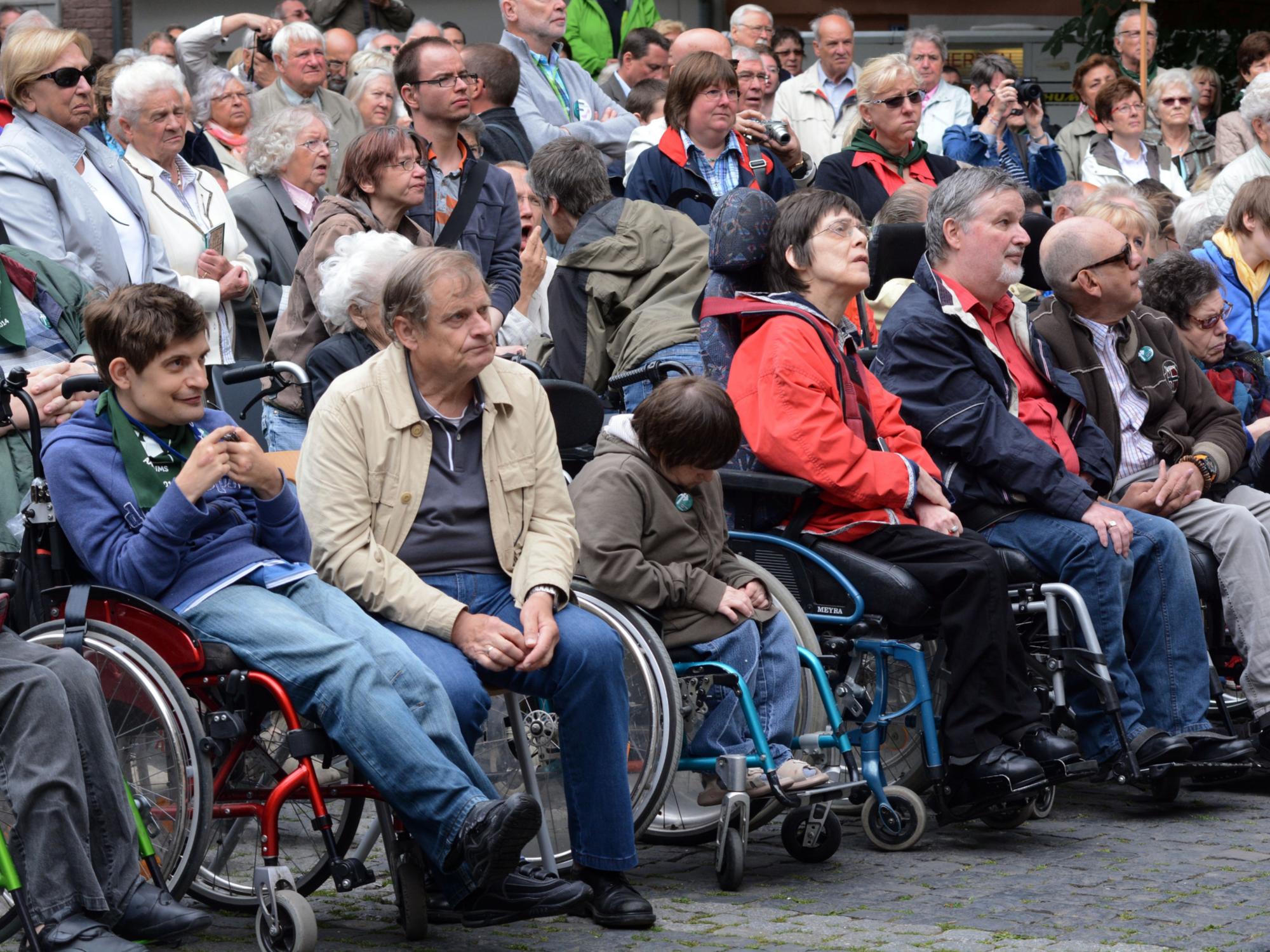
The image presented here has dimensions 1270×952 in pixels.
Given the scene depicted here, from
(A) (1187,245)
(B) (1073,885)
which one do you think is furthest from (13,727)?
(A) (1187,245)

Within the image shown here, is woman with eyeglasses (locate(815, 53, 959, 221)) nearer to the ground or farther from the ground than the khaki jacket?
farther from the ground

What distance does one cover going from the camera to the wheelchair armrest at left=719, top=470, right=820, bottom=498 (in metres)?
5.57

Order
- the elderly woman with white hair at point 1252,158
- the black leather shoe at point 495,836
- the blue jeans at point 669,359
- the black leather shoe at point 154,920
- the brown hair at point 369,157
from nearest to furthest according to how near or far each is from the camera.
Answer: the black leather shoe at point 154,920
the black leather shoe at point 495,836
the blue jeans at point 669,359
the brown hair at point 369,157
the elderly woman with white hair at point 1252,158

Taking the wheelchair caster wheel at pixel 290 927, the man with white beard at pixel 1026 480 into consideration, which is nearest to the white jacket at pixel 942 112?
the man with white beard at pixel 1026 480

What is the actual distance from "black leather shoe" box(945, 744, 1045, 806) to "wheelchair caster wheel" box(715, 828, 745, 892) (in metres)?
0.82

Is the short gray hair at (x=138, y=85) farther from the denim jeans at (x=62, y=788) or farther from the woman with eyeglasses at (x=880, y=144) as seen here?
the denim jeans at (x=62, y=788)

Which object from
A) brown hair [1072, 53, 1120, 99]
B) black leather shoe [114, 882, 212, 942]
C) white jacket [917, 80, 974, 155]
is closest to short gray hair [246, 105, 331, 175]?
black leather shoe [114, 882, 212, 942]

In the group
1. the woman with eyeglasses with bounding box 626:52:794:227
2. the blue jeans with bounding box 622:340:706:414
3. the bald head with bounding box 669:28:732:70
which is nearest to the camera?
the blue jeans with bounding box 622:340:706:414

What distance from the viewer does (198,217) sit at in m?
7.36

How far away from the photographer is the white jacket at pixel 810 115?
1209 cm

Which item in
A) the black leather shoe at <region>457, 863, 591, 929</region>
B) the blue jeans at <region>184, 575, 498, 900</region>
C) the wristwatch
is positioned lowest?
the black leather shoe at <region>457, 863, 591, 929</region>

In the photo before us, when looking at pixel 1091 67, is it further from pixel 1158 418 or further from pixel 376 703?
pixel 376 703

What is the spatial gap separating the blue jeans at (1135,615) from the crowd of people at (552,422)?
0.04ft

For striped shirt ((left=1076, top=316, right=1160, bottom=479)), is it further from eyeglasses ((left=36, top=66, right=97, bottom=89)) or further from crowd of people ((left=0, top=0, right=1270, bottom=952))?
eyeglasses ((left=36, top=66, right=97, bottom=89))
